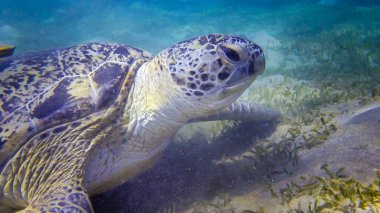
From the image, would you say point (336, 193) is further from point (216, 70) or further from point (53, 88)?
point (53, 88)

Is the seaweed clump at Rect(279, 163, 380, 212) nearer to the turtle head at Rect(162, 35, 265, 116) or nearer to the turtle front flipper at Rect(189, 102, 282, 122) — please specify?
the turtle head at Rect(162, 35, 265, 116)

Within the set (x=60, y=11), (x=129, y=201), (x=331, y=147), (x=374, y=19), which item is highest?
(x=60, y=11)

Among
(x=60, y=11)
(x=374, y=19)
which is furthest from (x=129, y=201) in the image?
(x=60, y=11)

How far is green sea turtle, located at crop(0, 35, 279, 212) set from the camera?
2215 millimetres

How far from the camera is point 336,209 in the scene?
1738 millimetres

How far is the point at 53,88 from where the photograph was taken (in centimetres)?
249

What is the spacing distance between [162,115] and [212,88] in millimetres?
596

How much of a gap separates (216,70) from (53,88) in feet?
5.21

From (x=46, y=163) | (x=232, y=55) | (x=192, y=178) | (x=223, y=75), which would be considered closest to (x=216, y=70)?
(x=223, y=75)

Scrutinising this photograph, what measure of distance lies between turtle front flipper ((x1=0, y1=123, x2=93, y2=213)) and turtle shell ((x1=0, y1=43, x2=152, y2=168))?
0.28 feet

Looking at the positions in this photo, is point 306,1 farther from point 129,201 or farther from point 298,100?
point 129,201

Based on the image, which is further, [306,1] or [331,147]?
[306,1]

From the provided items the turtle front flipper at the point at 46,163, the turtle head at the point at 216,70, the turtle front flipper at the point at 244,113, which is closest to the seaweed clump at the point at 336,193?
the turtle head at the point at 216,70

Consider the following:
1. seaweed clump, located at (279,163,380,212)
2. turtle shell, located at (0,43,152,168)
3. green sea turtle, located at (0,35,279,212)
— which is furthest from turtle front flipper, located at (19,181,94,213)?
seaweed clump, located at (279,163,380,212)
